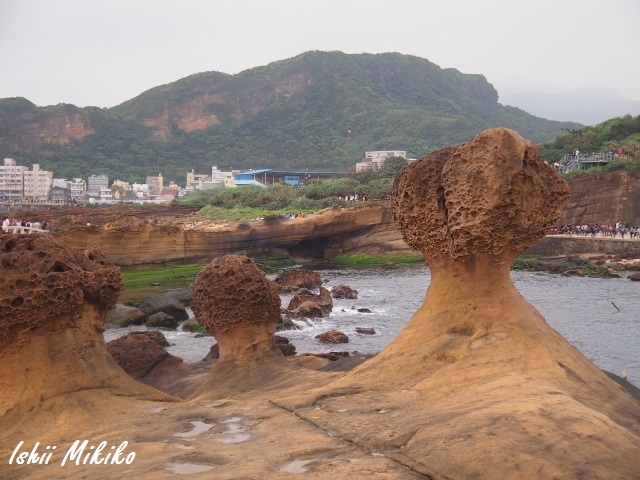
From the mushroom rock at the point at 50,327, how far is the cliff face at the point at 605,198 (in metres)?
34.1

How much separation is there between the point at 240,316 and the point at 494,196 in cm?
428

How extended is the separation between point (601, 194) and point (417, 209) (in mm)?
34405

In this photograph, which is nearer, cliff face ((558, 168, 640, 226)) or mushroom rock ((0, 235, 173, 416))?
mushroom rock ((0, 235, 173, 416))

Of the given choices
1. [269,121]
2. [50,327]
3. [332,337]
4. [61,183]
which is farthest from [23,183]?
[50,327]

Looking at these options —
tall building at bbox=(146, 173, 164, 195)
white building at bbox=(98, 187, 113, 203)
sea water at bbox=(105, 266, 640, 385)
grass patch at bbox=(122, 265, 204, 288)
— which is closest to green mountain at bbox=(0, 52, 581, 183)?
tall building at bbox=(146, 173, 164, 195)

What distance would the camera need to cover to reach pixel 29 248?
28.8ft

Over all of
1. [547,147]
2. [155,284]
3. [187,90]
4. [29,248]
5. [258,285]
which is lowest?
[155,284]

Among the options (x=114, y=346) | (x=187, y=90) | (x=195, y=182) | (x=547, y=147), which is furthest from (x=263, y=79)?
(x=114, y=346)

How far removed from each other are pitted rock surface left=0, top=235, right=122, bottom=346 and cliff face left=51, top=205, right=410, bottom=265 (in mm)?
21260

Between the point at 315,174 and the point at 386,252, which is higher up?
the point at 315,174

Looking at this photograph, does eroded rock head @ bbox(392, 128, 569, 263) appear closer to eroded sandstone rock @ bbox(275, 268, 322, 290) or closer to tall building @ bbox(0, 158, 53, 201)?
eroded sandstone rock @ bbox(275, 268, 322, 290)

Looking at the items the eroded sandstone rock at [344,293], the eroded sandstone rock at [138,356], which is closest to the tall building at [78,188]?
the eroded sandstone rock at [344,293]

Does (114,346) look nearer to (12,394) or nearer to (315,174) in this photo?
(12,394)

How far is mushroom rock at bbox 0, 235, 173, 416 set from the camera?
8.08 m
